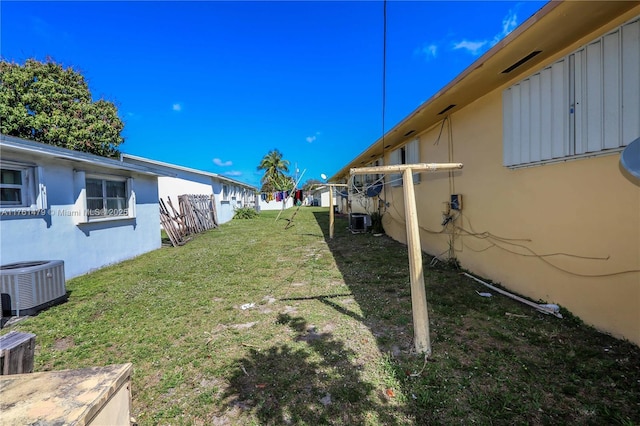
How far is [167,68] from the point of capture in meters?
17.1

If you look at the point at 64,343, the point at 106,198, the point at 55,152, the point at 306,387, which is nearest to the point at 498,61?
the point at 306,387

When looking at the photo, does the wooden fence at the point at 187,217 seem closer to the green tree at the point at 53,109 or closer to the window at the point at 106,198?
the window at the point at 106,198

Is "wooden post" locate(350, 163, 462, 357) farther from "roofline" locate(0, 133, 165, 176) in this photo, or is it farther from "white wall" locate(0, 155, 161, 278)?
"white wall" locate(0, 155, 161, 278)

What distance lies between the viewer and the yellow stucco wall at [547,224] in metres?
2.68

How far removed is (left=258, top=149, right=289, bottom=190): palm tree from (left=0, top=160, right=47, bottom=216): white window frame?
3288 centimetres

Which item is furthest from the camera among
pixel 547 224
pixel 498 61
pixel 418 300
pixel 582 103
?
pixel 547 224

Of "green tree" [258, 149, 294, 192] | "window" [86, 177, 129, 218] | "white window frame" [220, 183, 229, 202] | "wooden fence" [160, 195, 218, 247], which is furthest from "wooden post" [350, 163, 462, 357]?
"green tree" [258, 149, 294, 192]

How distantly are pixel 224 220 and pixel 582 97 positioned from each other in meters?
18.2

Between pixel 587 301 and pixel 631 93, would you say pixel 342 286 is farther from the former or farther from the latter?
pixel 631 93

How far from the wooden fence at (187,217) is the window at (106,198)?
190 cm

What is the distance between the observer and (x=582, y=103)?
292 cm

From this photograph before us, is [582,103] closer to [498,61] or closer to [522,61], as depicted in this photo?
[522,61]

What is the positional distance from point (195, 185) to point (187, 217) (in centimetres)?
473

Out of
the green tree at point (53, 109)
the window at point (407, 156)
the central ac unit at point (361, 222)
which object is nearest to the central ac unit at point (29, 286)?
the window at point (407, 156)
